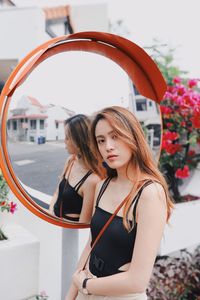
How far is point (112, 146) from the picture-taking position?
0.83 meters

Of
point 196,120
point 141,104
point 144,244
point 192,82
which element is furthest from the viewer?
point 192,82

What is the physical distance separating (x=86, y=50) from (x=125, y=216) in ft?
1.79

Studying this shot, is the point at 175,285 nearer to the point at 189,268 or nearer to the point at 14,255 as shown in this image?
the point at 189,268

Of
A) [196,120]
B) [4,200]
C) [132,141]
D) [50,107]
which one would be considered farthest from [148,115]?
[4,200]

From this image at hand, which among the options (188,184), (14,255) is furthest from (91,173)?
(188,184)

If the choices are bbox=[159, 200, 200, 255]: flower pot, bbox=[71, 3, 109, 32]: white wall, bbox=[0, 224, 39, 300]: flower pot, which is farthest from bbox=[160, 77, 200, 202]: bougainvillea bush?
bbox=[0, 224, 39, 300]: flower pot

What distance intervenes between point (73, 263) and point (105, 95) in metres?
0.71

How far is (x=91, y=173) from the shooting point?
0.97 meters

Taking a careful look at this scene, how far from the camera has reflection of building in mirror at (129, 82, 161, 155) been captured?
1014 millimetres

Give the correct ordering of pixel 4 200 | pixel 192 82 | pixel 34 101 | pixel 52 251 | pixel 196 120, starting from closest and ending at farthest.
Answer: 1. pixel 34 101
2. pixel 52 251
3. pixel 4 200
4. pixel 196 120
5. pixel 192 82

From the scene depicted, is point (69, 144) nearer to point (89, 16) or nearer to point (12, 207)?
point (12, 207)

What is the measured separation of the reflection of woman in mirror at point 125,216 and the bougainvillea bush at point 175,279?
3.45ft

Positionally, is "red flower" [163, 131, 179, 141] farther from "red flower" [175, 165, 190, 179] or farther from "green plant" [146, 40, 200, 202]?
"red flower" [175, 165, 190, 179]

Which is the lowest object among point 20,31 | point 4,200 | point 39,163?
point 4,200
